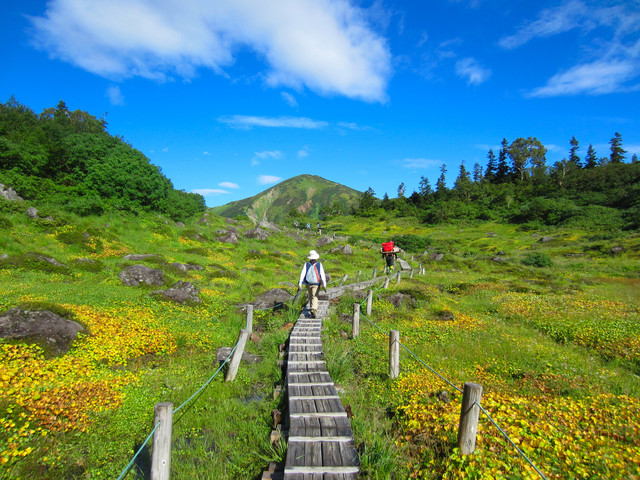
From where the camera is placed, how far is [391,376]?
27.4 ft

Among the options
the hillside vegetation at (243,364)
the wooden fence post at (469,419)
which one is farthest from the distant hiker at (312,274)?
the wooden fence post at (469,419)

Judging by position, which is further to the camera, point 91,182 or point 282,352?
point 91,182

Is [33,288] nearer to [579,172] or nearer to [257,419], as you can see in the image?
[257,419]

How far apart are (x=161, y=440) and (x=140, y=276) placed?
48.1ft

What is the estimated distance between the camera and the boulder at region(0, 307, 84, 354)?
8555 mm

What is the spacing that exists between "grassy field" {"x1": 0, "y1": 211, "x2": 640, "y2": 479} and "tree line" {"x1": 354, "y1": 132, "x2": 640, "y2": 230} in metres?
58.2

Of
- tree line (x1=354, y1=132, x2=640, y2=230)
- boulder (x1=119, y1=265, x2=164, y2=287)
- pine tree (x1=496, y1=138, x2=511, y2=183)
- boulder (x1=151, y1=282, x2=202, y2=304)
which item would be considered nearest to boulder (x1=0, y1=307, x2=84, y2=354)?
boulder (x1=151, y1=282, x2=202, y2=304)

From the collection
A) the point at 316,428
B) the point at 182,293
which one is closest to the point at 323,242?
the point at 182,293

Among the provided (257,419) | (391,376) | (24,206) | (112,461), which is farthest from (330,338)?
(24,206)

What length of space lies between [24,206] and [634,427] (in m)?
33.7

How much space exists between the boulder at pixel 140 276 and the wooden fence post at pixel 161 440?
14.1 metres

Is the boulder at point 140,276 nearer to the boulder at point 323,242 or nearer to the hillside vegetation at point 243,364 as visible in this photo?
the hillside vegetation at point 243,364

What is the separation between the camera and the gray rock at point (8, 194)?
→ 78.4ft

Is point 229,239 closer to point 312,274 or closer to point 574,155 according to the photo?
point 312,274
